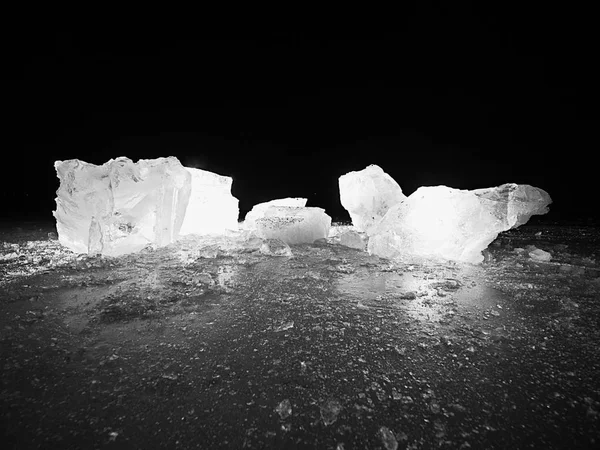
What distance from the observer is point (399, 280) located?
97.7 inches

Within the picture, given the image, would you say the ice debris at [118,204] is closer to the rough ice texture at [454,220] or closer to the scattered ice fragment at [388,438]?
the rough ice texture at [454,220]

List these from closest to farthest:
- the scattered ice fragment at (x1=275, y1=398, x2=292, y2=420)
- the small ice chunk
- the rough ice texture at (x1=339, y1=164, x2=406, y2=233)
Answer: the scattered ice fragment at (x1=275, y1=398, x2=292, y2=420) < the small ice chunk < the rough ice texture at (x1=339, y1=164, x2=406, y2=233)

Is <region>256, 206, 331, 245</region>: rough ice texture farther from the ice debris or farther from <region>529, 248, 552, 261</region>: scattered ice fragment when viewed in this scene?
<region>529, 248, 552, 261</region>: scattered ice fragment

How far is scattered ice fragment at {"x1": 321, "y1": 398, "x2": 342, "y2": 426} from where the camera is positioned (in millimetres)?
921

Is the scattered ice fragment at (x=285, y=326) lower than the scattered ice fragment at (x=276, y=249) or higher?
higher

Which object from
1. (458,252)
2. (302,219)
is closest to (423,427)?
(458,252)

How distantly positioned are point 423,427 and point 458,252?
2852 millimetres

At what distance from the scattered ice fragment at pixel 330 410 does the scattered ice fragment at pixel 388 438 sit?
14 centimetres

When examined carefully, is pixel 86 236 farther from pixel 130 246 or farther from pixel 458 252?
pixel 458 252

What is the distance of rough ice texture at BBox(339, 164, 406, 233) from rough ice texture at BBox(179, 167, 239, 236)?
82.9 inches

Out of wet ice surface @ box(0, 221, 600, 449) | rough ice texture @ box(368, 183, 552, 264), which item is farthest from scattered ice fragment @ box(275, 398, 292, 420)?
rough ice texture @ box(368, 183, 552, 264)

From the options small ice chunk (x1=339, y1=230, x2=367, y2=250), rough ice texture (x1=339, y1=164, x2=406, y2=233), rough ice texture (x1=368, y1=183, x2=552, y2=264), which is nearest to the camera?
rough ice texture (x1=368, y1=183, x2=552, y2=264)

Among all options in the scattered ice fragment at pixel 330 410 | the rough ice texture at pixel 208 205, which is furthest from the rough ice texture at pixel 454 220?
the rough ice texture at pixel 208 205

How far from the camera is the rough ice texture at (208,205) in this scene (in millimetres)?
5141
